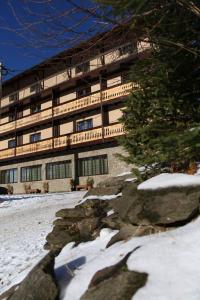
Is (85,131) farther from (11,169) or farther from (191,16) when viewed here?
(191,16)

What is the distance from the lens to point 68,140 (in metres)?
30.7

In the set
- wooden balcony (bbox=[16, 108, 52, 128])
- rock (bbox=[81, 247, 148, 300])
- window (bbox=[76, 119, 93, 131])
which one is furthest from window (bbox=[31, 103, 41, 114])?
rock (bbox=[81, 247, 148, 300])

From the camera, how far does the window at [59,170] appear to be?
104 ft

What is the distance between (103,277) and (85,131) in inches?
968

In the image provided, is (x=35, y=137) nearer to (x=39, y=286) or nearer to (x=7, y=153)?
(x=7, y=153)

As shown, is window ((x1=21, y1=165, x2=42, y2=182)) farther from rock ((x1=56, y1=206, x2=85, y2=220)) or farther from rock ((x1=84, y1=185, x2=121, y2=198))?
rock ((x1=56, y1=206, x2=85, y2=220))

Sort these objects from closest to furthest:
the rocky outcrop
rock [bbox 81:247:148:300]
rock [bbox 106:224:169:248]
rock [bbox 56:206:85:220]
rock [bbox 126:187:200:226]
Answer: rock [bbox 81:247:148:300], rock [bbox 126:187:200:226], rock [bbox 106:224:169:248], the rocky outcrop, rock [bbox 56:206:85:220]

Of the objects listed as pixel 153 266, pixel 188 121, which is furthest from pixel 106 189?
pixel 153 266

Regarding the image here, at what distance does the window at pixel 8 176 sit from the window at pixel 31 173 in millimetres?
1586

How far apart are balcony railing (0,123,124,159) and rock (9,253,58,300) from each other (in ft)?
68.1

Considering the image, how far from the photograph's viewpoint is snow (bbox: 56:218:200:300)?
4.14m

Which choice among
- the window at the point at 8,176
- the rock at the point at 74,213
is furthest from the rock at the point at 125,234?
the window at the point at 8,176

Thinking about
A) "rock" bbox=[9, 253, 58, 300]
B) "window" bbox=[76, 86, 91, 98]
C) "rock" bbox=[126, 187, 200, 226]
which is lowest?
"rock" bbox=[9, 253, 58, 300]

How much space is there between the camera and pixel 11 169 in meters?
38.2
